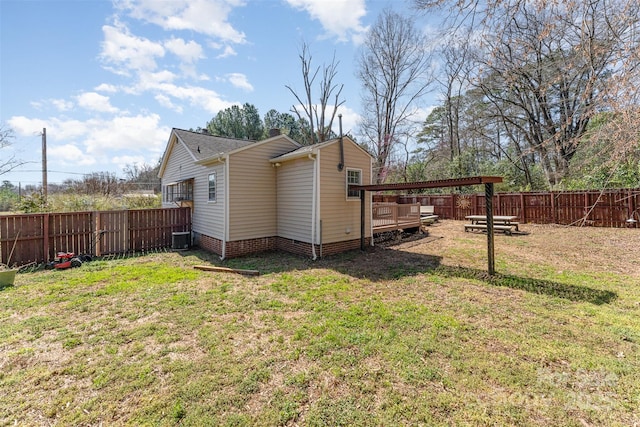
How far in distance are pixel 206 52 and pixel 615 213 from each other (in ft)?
59.9

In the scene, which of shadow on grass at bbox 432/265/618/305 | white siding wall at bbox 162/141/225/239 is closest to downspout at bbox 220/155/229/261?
white siding wall at bbox 162/141/225/239

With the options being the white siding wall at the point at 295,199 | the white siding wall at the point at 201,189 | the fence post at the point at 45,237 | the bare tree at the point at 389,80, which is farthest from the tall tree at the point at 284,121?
the fence post at the point at 45,237

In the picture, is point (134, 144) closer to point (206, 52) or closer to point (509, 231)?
point (206, 52)

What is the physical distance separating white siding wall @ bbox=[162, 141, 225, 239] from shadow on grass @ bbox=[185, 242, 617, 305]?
99 centimetres

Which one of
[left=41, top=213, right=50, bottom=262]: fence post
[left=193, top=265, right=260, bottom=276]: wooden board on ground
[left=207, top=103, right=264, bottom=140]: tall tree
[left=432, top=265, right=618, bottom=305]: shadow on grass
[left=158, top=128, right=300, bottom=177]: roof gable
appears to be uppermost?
[left=207, top=103, right=264, bottom=140]: tall tree

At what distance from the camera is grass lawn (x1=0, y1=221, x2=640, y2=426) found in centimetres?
232

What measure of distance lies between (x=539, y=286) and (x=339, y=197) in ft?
17.3

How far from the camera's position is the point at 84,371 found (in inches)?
113

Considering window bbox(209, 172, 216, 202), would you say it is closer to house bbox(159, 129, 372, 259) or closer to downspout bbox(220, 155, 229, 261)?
house bbox(159, 129, 372, 259)

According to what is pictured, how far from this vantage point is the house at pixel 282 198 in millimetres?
8094

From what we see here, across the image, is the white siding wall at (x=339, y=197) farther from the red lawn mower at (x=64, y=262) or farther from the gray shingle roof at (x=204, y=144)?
the red lawn mower at (x=64, y=262)

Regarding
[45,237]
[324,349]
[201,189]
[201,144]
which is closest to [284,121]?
[201,144]

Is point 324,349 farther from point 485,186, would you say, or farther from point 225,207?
point 225,207

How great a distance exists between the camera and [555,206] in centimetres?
1361
